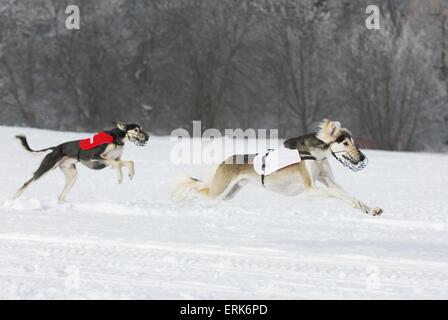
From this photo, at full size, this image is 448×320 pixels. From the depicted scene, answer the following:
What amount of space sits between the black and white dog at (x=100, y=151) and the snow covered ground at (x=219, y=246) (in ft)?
2.15

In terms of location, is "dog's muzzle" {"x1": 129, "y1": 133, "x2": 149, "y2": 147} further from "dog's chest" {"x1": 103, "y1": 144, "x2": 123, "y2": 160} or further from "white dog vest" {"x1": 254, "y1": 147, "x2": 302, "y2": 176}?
"white dog vest" {"x1": 254, "y1": 147, "x2": 302, "y2": 176}

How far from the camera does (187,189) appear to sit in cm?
902

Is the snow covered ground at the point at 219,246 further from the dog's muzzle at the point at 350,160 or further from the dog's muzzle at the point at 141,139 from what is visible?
the dog's muzzle at the point at 141,139

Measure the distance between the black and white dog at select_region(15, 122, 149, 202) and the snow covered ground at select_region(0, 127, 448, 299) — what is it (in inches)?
25.8

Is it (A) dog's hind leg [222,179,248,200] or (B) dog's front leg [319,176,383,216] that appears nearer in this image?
(B) dog's front leg [319,176,383,216]

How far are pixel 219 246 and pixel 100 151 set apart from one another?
260 centimetres

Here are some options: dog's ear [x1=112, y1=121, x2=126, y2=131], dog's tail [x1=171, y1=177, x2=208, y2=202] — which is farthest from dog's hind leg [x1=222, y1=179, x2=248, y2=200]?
dog's ear [x1=112, y1=121, x2=126, y2=131]

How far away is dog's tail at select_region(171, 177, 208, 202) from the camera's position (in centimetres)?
897

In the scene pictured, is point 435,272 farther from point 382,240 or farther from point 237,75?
point 237,75

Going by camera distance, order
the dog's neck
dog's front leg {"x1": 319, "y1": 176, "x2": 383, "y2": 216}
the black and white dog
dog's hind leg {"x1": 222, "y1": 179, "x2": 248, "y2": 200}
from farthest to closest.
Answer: the black and white dog
dog's hind leg {"x1": 222, "y1": 179, "x2": 248, "y2": 200}
the dog's neck
dog's front leg {"x1": 319, "y1": 176, "x2": 383, "y2": 216}

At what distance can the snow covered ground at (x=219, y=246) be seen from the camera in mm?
7254

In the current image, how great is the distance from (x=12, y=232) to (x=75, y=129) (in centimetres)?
2364

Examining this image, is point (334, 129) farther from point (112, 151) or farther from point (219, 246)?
point (112, 151)

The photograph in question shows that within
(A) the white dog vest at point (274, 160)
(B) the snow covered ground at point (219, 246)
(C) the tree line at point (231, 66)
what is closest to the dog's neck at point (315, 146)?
(A) the white dog vest at point (274, 160)
